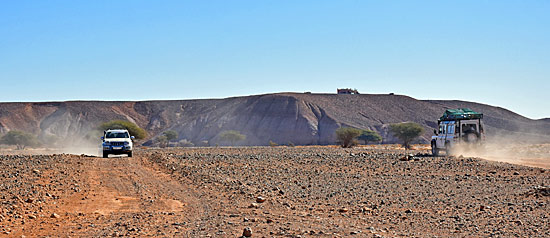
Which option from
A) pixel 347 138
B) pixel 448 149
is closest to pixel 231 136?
pixel 347 138

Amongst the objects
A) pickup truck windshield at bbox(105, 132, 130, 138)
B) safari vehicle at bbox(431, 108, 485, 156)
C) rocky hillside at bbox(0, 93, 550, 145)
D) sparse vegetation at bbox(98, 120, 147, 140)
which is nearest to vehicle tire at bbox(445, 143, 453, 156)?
safari vehicle at bbox(431, 108, 485, 156)

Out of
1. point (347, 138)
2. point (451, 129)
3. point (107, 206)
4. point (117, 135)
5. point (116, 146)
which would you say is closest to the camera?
point (107, 206)

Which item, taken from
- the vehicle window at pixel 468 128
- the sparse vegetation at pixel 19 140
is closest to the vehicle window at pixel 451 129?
the vehicle window at pixel 468 128

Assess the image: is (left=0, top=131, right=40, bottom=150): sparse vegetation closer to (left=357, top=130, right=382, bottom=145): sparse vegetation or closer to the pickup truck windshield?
(left=357, top=130, right=382, bottom=145): sparse vegetation

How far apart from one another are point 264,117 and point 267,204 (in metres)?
116

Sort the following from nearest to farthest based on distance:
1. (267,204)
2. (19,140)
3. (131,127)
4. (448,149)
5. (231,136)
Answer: (267,204)
(448,149)
(131,127)
(19,140)
(231,136)

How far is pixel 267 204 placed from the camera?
13.2 m

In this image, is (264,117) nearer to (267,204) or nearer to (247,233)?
(267,204)

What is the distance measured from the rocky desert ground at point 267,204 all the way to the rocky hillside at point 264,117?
315 ft

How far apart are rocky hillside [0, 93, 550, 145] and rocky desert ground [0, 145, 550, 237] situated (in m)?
96.0

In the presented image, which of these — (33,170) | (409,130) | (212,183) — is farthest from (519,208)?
(409,130)

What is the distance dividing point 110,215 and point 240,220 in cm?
279

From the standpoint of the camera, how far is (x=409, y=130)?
261 ft

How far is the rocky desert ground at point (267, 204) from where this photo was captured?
1019 centimetres
